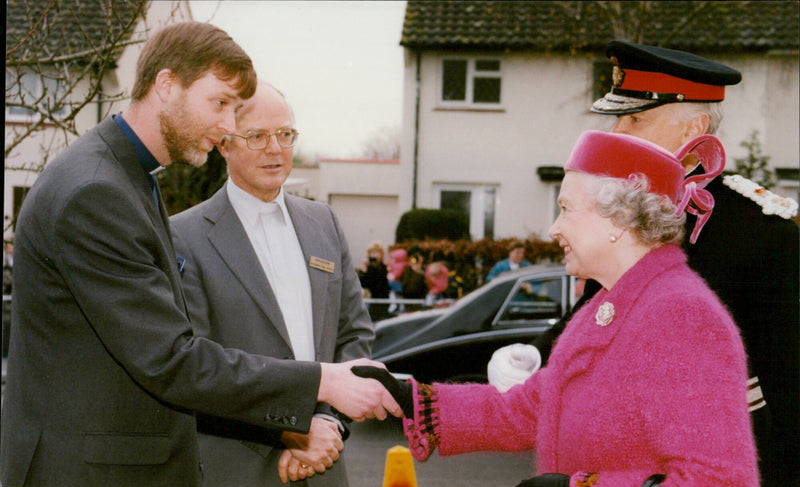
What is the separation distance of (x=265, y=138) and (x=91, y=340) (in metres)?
1.11

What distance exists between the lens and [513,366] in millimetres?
2582

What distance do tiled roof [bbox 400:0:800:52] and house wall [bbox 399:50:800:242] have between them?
446mm

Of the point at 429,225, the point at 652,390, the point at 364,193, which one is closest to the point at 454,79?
the point at 429,225

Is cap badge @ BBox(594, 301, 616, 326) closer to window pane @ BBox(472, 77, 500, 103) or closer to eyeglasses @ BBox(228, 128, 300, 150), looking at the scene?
eyeglasses @ BBox(228, 128, 300, 150)

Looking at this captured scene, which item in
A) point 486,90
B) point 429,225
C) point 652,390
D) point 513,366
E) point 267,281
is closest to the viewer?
point 652,390

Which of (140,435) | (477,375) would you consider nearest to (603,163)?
(140,435)

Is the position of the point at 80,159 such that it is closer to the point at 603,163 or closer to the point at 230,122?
the point at 230,122

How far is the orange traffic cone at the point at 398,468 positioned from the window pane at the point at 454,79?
13.6 m

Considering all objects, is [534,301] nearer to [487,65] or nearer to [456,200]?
[456,200]

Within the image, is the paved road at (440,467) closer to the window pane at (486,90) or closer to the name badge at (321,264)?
the name badge at (321,264)

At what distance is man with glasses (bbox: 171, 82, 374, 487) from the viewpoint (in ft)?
8.49

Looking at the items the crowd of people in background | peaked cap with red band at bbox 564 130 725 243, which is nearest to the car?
the crowd of people in background

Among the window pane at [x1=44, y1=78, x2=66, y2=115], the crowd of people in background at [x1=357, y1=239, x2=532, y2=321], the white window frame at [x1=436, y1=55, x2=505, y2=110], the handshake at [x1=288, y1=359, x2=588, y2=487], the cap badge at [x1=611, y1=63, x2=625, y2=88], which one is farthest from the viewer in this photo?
the white window frame at [x1=436, y1=55, x2=505, y2=110]

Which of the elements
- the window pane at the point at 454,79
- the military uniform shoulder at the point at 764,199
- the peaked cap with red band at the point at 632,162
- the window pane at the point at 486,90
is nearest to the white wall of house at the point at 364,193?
the window pane at the point at 454,79
